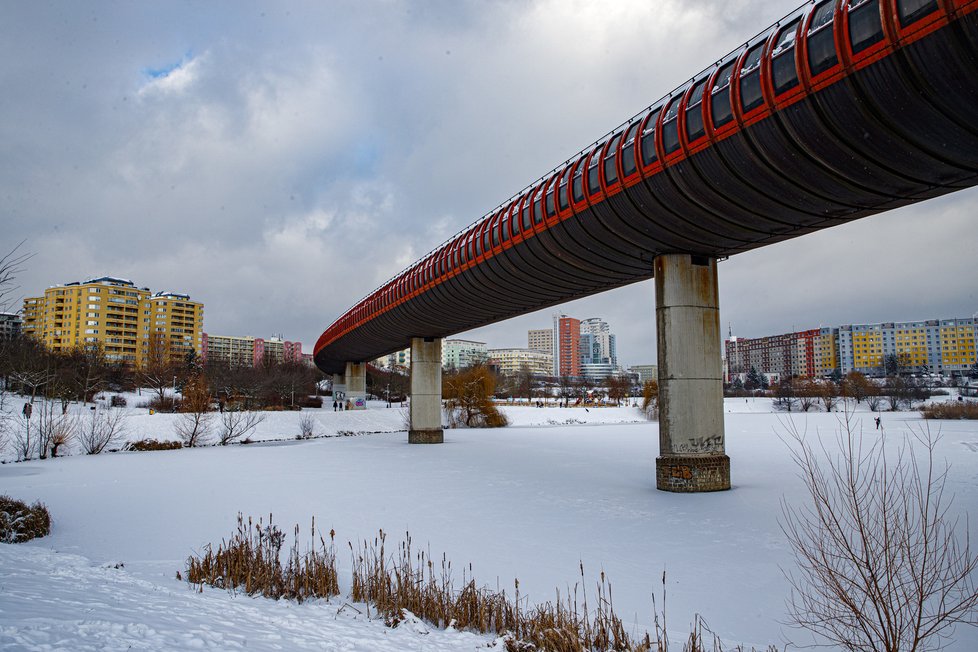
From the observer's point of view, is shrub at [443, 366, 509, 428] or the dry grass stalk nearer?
the dry grass stalk

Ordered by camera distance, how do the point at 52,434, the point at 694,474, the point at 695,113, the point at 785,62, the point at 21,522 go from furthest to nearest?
1. the point at 52,434
2. the point at 694,474
3. the point at 695,113
4. the point at 21,522
5. the point at 785,62

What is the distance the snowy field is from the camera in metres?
6.41

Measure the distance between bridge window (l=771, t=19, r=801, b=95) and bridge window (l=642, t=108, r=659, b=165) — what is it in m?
3.79

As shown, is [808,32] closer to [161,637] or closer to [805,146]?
[805,146]

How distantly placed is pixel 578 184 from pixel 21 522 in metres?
16.7

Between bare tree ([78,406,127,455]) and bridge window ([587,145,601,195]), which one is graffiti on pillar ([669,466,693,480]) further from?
bare tree ([78,406,127,455])

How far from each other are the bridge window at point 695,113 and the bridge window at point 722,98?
305 mm

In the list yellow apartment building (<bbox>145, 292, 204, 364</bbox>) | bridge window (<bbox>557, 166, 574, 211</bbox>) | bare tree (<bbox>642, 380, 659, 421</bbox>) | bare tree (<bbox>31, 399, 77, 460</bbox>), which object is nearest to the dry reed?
bridge window (<bbox>557, 166, 574, 211</bbox>)

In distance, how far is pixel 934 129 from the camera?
11.3 metres

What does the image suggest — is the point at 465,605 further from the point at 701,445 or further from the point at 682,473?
the point at 701,445

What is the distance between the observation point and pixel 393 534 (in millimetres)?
13070

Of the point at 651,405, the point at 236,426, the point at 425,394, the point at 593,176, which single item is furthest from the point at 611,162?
the point at 651,405

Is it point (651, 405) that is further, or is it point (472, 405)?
point (651, 405)

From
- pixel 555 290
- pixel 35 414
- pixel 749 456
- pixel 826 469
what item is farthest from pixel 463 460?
pixel 35 414
